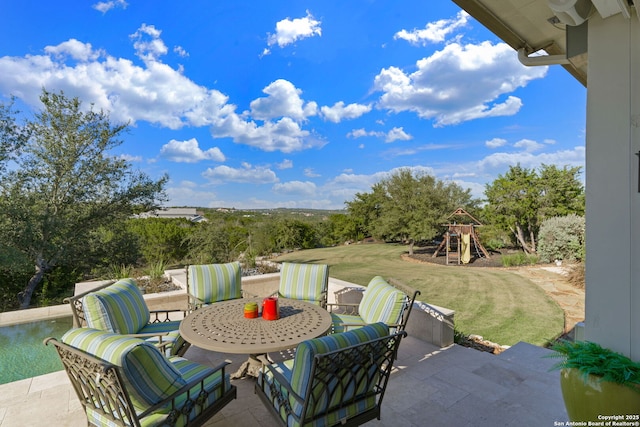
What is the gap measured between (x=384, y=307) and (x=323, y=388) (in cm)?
155

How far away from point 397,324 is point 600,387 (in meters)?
1.52

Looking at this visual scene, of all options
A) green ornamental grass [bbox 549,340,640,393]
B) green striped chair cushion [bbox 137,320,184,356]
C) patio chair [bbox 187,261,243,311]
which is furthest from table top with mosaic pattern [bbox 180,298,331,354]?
green ornamental grass [bbox 549,340,640,393]

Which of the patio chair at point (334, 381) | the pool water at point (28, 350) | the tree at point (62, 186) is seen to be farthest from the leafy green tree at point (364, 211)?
the patio chair at point (334, 381)

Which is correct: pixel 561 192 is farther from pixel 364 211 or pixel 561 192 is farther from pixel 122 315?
pixel 122 315

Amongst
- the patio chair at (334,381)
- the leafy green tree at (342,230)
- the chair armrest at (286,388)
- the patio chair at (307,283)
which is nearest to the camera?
the patio chair at (334,381)

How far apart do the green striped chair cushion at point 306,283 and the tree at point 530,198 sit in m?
13.8

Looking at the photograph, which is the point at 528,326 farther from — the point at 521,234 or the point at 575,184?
the point at 575,184

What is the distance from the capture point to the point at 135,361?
61.7 inches

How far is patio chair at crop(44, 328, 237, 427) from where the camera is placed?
Answer: 153 cm

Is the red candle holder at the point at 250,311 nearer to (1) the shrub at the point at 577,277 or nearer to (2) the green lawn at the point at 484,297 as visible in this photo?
(2) the green lawn at the point at 484,297

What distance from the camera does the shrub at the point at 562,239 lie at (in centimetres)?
1148

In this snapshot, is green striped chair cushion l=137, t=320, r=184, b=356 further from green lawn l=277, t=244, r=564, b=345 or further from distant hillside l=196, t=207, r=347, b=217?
distant hillside l=196, t=207, r=347, b=217

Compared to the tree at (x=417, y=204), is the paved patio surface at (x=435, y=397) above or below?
below

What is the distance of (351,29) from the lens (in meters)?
10.8
